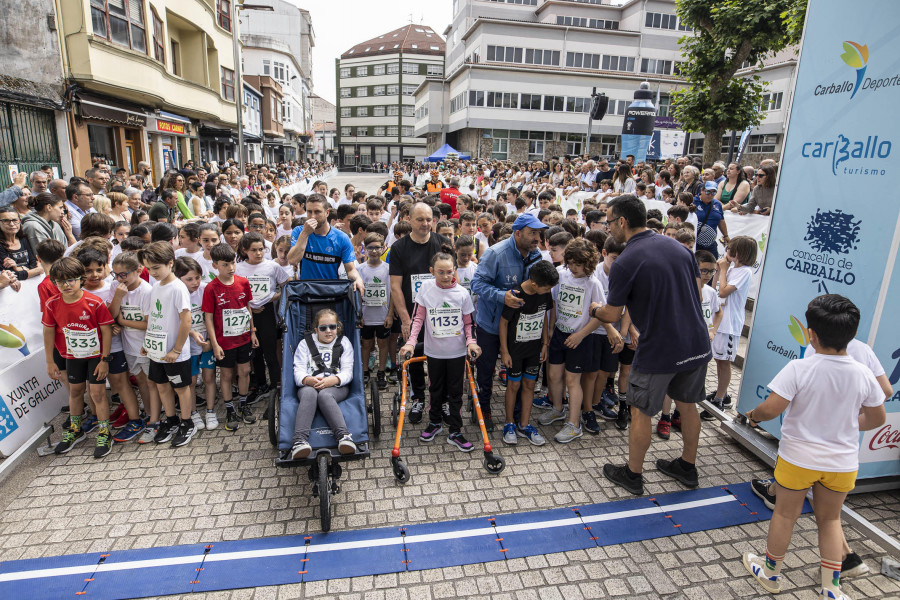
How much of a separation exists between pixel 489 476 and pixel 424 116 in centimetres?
6326

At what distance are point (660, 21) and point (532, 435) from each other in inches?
2135

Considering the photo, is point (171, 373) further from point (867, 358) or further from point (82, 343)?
point (867, 358)

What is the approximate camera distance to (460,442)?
487cm

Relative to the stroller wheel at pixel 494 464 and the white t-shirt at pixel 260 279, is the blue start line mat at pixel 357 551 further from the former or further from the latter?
the white t-shirt at pixel 260 279

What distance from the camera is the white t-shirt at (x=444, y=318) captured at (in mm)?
4672

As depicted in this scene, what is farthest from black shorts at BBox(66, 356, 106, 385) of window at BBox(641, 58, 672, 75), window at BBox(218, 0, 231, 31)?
window at BBox(641, 58, 672, 75)

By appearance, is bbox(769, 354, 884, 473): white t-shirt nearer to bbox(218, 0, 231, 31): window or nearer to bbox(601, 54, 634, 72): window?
bbox(218, 0, 231, 31): window

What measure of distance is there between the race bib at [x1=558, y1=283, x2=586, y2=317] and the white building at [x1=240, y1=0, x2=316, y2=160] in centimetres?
5171

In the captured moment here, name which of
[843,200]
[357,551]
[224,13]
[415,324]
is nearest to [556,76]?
[224,13]

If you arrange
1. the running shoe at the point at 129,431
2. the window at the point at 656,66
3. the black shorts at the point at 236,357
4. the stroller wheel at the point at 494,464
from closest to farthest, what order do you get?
the stroller wheel at the point at 494,464 < the running shoe at the point at 129,431 < the black shorts at the point at 236,357 < the window at the point at 656,66

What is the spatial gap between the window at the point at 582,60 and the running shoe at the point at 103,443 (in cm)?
5050

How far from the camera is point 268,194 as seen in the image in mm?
13594

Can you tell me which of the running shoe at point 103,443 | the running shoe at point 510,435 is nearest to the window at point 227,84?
the running shoe at point 103,443

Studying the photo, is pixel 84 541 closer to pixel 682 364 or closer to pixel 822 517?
pixel 682 364
